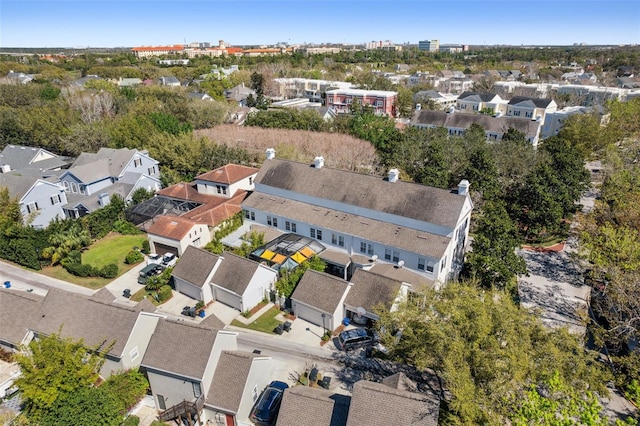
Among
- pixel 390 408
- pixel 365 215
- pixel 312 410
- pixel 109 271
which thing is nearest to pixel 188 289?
pixel 109 271

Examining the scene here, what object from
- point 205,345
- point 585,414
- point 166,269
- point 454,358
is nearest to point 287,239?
point 166,269

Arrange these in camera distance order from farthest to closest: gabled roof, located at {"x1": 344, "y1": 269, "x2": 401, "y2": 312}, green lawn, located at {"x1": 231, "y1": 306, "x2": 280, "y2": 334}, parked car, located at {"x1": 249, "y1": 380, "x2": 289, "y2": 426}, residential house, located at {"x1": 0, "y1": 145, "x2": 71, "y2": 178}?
1. residential house, located at {"x1": 0, "y1": 145, "x2": 71, "y2": 178}
2. green lawn, located at {"x1": 231, "y1": 306, "x2": 280, "y2": 334}
3. gabled roof, located at {"x1": 344, "y1": 269, "x2": 401, "y2": 312}
4. parked car, located at {"x1": 249, "y1": 380, "x2": 289, "y2": 426}

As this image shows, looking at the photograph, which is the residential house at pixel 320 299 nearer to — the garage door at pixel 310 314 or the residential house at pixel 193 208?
the garage door at pixel 310 314

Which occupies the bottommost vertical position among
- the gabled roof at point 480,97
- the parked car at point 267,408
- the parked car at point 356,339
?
the parked car at point 356,339

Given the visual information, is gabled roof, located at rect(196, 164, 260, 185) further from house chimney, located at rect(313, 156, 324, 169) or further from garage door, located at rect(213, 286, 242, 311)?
garage door, located at rect(213, 286, 242, 311)

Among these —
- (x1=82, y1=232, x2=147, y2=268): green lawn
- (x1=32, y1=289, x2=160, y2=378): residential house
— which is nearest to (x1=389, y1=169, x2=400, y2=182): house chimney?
(x1=32, y1=289, x2=160, y2=378): residential house

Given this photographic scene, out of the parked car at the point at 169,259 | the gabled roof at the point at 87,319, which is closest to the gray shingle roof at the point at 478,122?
the parked car at the point at 169,259

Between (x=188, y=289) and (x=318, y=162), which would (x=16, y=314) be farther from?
(x=318, y=162)
